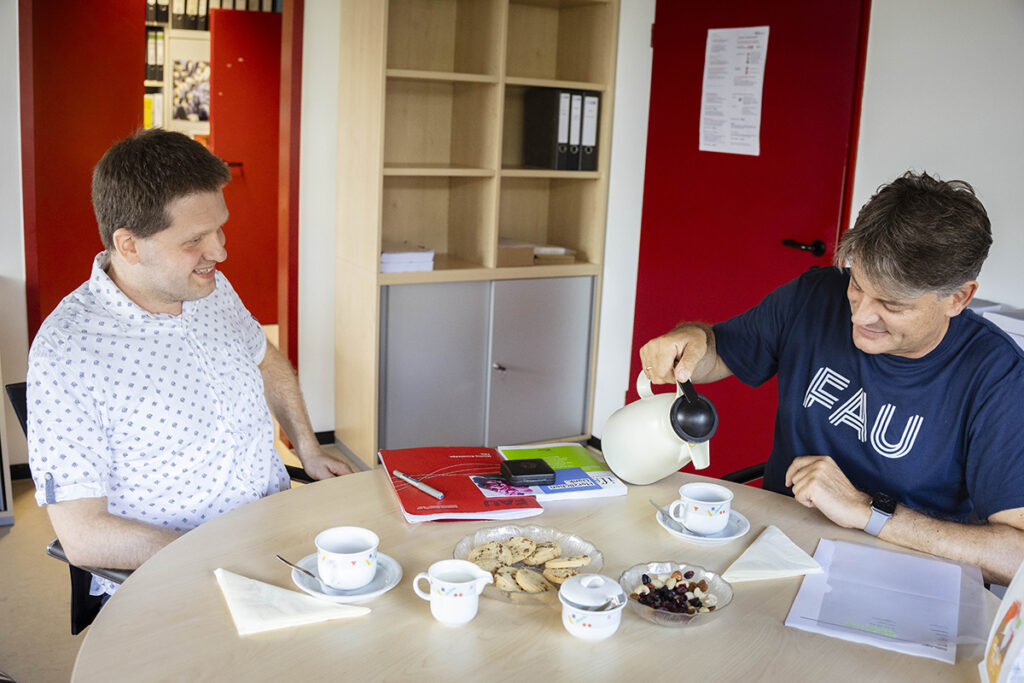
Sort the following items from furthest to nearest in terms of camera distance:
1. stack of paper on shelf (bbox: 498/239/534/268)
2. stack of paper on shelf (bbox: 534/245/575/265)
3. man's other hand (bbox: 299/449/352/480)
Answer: stack of paper on shelf (bbox: 534/245/575/265), stack of paper on shelf (bbox: 498/239/534/268), man's other hand (bbox: 299/449/352/480)

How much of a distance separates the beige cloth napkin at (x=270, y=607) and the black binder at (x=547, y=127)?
274 centimetres

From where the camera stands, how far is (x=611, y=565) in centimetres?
142

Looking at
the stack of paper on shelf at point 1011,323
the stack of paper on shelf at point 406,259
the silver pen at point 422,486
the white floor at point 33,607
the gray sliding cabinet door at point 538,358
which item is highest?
the stack of paper on shelf at point 1011,323

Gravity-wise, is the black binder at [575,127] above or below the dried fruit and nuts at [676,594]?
above

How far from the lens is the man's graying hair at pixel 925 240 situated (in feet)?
4.96

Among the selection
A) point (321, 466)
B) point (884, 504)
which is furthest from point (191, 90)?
point (884, 504)

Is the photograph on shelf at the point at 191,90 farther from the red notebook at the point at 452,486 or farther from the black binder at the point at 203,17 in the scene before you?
the red notebook at the point at 452,486

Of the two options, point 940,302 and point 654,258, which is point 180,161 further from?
point 654,258

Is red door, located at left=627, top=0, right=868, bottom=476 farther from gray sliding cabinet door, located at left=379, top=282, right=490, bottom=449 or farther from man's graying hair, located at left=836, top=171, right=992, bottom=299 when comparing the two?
man's graying hair, located at left=836, top=171, right=992, bottom=299

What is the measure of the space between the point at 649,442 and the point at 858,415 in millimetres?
417

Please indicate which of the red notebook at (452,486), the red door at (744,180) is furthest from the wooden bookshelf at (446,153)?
the red notebook at (452,486)

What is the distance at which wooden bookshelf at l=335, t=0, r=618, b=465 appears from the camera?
3.46 metres

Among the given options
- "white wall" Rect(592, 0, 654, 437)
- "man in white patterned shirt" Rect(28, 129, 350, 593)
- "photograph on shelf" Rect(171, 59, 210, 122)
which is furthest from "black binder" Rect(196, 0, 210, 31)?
"man in white patterned shirt" Rect(28, 129, 350, 593)

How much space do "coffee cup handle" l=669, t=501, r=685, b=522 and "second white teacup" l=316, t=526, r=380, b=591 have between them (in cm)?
50
